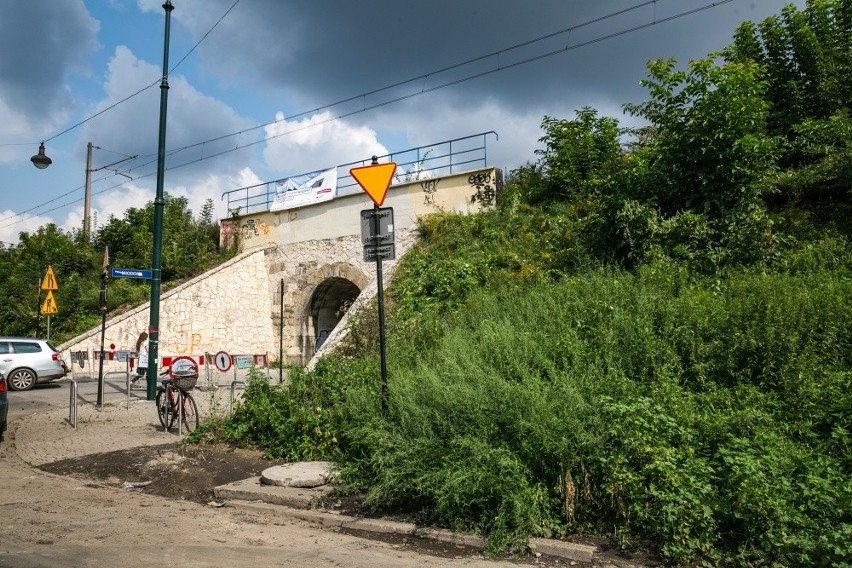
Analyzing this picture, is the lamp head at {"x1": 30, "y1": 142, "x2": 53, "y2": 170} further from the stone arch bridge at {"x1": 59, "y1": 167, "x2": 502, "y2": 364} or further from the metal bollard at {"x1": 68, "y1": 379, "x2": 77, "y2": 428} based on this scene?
the metal bollard at {"x1": 68, "y1": 379, "x2": 77, "y2": 428}

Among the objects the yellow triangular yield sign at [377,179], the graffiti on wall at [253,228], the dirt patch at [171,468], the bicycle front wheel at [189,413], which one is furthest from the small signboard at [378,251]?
the graffiti on wall at [253,228]

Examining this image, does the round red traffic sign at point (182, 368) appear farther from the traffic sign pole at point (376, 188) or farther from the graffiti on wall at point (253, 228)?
the graffiti on wall at point (253, 228)

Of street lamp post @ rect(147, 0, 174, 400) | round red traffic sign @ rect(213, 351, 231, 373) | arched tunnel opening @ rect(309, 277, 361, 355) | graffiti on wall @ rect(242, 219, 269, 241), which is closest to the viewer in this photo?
round red traffic sign @ rect(213, 351, 231, 373)

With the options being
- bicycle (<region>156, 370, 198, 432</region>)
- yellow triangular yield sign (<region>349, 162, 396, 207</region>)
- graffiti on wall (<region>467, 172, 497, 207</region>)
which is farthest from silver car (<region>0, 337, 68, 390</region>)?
yellow triangular yield sign (<region>349, 162, 396, 207</region>)

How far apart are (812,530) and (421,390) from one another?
3.94 meters

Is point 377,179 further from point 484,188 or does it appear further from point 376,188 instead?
point 484,188

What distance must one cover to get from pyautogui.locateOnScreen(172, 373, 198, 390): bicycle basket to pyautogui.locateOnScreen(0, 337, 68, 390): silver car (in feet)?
37.9

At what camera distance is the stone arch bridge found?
2202 cm

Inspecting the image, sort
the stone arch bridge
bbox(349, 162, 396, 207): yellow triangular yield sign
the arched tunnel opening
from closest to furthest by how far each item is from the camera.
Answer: bbox(349, 162, 396, 207): yellow triangular yield sign < the stone arch bridge < the arched tunnel opening

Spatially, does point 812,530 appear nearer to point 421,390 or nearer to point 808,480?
point 808,480

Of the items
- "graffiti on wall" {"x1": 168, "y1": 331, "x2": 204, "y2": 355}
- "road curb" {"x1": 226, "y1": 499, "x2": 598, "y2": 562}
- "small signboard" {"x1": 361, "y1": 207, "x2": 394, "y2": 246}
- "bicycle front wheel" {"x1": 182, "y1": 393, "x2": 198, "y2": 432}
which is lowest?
"road curb" {"x1": 226, "y1": 499, "x2": 598, "y2": 562}

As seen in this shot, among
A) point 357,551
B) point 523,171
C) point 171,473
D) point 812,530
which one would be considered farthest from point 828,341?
point 523,171

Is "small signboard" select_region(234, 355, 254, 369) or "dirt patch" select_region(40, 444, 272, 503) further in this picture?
"small signboard" select_region(234, 355, 254, 369)

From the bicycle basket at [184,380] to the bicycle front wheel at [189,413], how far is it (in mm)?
198
